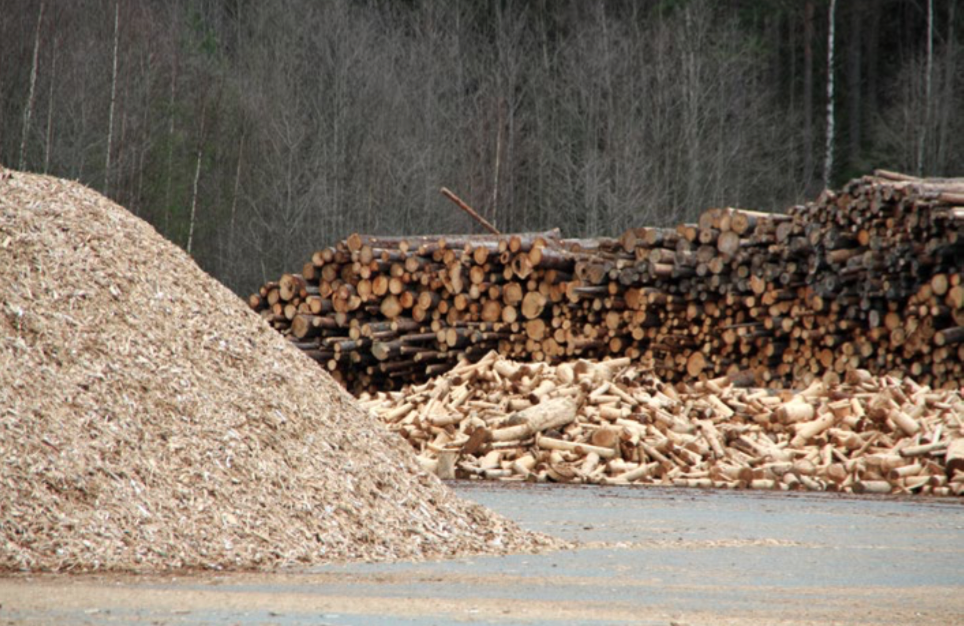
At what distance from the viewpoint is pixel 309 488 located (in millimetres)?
6449

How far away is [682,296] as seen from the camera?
15617 millimetres

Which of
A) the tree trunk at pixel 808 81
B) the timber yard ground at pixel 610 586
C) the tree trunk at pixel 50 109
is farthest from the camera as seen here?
the tree trunk at pixel 808 81

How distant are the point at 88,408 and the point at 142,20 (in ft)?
82.4

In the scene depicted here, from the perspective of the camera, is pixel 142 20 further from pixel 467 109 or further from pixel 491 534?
pixel 491 534

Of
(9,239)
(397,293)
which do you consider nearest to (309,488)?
(9,239)

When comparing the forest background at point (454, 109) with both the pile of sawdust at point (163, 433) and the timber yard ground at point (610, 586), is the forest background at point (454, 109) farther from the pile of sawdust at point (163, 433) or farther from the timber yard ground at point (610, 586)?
the timber yard ground at point (610, 586)

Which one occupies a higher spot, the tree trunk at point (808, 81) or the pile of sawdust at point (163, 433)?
the tree trunk at point (808, 81)

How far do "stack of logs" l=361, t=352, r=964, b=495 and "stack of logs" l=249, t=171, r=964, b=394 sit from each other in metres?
1.16

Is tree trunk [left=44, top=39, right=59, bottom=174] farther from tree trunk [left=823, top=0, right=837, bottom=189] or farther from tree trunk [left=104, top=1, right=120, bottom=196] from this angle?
tree trunk [left=823, top=0, right=837, bottom=189]

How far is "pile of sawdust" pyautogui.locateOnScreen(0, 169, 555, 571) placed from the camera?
18.7 feet

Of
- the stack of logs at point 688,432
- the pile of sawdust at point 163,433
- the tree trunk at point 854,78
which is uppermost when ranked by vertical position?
the tree trunk at point 854,78

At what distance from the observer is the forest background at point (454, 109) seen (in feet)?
91.1

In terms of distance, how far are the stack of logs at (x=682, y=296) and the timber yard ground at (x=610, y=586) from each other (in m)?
5.70

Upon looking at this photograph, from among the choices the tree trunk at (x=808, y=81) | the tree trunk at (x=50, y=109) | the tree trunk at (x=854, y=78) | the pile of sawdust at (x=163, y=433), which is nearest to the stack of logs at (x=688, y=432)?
the pile of sawdust at (x=163, y=433)
